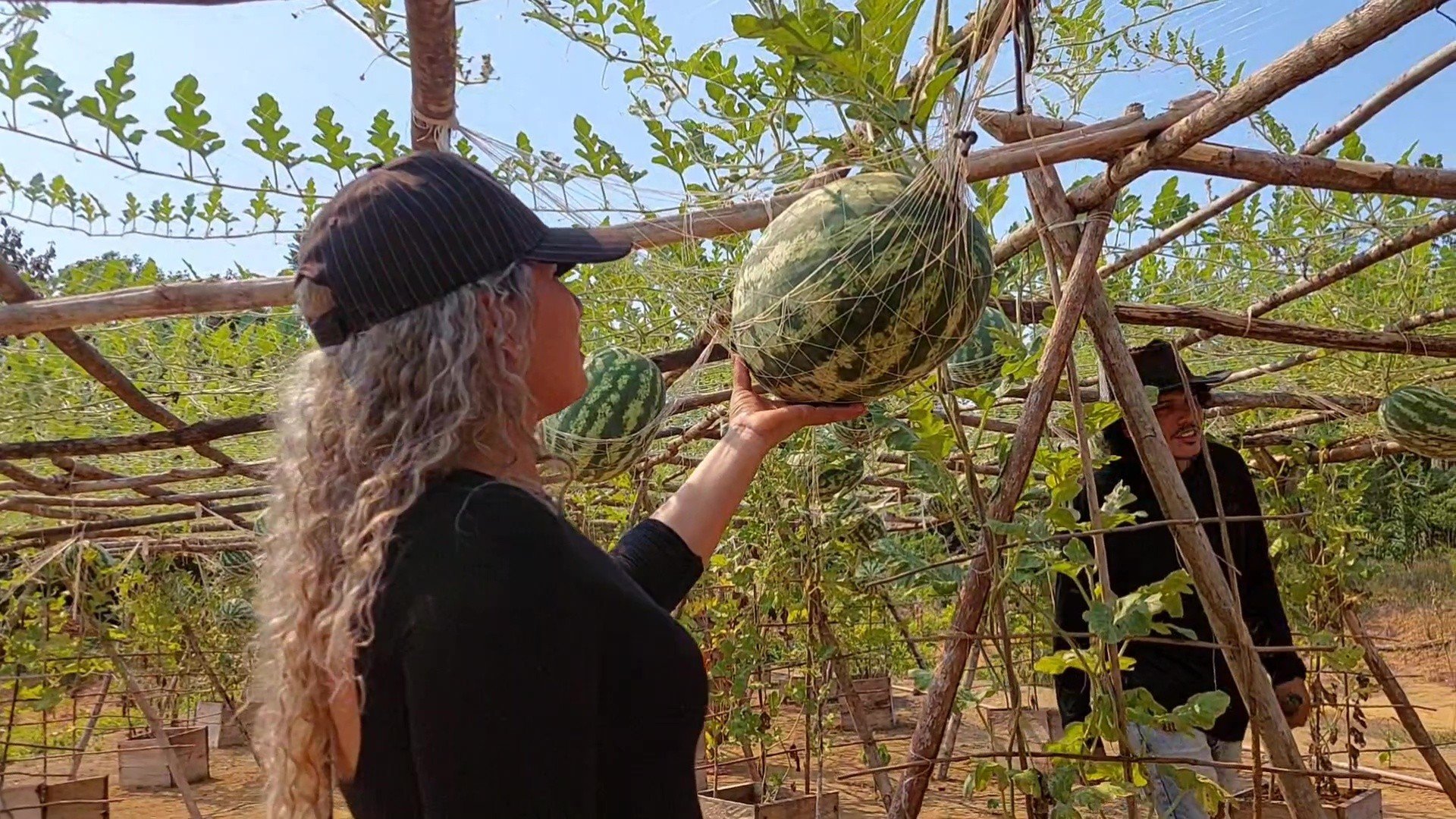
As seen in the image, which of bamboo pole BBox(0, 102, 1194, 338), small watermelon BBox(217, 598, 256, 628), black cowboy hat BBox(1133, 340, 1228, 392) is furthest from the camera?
small watermelon BBox(217, 598, 256, 628)

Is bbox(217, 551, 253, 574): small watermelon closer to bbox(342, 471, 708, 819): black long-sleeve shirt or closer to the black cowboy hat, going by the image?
the black cowboy hat

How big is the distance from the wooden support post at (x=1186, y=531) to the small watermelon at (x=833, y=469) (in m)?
1.46

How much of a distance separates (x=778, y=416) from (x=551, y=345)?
0.62 meters

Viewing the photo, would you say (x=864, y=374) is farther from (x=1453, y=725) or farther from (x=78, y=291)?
(x=1453, y=725)

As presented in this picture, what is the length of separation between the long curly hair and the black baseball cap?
17mm

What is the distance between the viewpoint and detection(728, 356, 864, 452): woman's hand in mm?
1806

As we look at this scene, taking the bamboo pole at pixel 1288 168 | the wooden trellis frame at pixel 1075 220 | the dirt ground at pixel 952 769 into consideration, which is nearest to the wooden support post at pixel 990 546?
the wooden trellis frame at pixel 1075 220

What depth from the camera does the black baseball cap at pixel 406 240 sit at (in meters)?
1.16

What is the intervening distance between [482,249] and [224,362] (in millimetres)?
3171

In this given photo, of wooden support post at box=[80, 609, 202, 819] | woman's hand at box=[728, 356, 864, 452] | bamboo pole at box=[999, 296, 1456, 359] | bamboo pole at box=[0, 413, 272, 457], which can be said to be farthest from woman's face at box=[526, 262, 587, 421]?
wooden support post at box=[80, 609, 202, 819]

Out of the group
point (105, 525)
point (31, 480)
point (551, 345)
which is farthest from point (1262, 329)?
point (105, 525)

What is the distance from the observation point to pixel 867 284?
1549 millimetres

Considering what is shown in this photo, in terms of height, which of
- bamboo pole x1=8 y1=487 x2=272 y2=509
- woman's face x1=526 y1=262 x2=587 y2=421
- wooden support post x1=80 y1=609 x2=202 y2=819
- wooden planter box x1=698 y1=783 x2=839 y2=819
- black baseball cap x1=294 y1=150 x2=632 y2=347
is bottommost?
wooden planter box x1=698 y1=783 x2=839 y2=819

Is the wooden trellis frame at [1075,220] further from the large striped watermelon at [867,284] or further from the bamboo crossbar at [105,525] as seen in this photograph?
the bamboo crossbar at [105,525]
